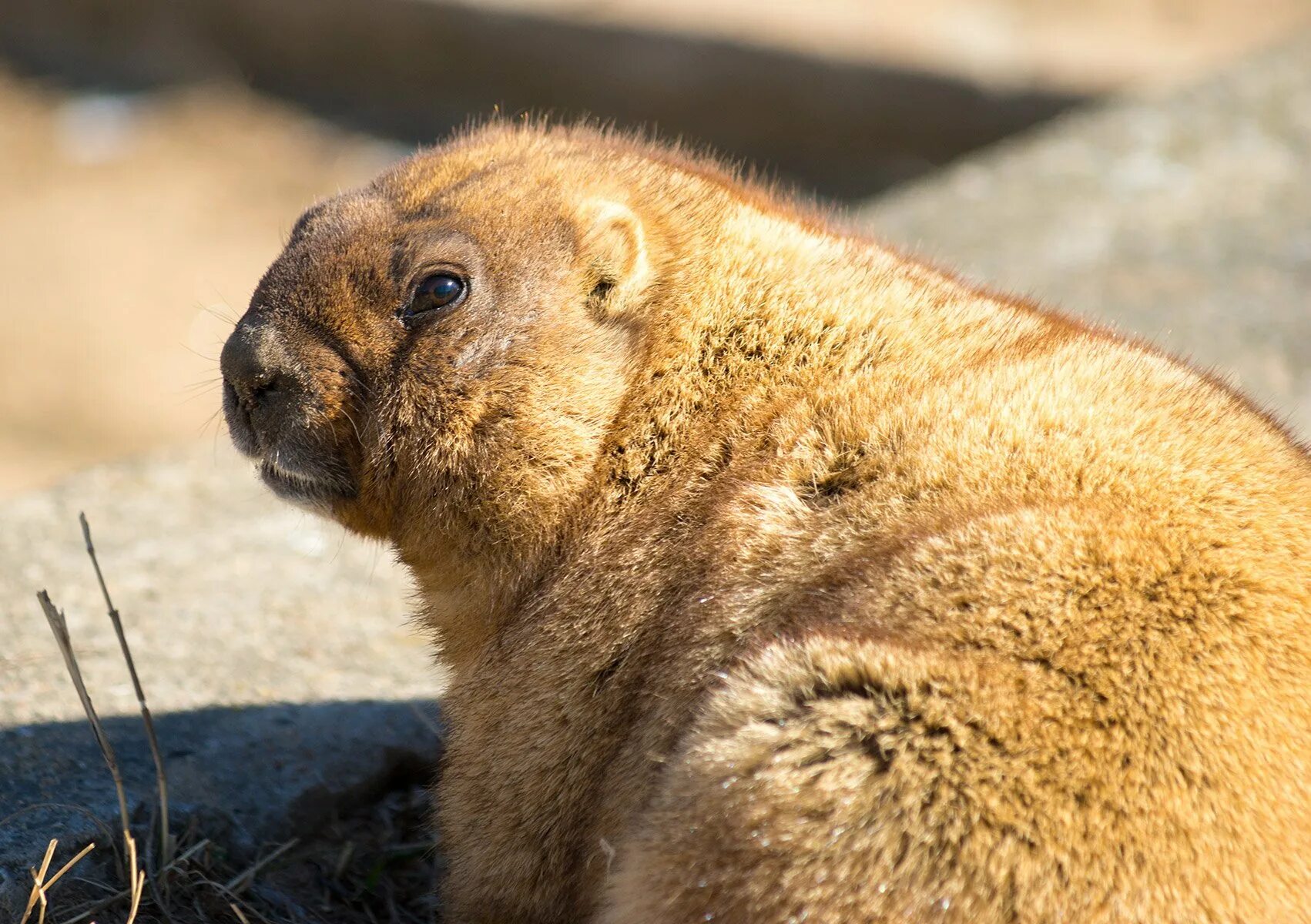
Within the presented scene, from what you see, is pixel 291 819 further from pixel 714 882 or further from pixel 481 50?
pixel 481 50

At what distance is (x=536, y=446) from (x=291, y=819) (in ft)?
5.04

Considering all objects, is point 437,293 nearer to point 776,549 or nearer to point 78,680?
point 776,549

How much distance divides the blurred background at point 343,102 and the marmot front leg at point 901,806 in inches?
330

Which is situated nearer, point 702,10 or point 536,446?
point 536,446

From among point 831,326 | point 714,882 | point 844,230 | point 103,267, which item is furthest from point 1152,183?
point 103,267

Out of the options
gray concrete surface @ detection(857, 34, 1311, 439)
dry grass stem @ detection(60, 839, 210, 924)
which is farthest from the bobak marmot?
gray concrete surface @ detection(857, 34, 1311, 439)

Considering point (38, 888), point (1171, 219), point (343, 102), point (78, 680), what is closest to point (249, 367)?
point (78, 680)

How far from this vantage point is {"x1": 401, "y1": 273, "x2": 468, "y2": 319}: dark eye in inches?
154

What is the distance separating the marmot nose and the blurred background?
6923mm

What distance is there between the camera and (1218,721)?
9.74 ft

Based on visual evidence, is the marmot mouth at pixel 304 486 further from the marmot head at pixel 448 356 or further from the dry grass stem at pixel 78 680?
the dry grass stem at pixel 78 680

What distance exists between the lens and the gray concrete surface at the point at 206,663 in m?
4.30

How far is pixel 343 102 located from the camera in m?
14.1

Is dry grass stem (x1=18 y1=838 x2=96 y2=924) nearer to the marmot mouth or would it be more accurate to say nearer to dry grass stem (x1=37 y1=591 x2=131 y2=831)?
dry grass stem (x1=37 y1=591 x2=131 y2=831)
